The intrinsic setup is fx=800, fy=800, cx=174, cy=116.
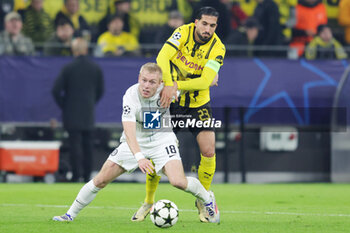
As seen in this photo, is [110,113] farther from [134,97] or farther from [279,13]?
[134,97]

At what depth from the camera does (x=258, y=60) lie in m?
15.7

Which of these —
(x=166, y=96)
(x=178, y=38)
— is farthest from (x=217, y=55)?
(x=166, y=96)

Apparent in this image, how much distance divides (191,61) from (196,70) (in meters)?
0.11

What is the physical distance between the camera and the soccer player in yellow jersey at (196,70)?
8555 mm

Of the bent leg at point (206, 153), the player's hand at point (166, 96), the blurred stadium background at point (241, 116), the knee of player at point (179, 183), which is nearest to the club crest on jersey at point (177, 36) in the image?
the player's hand at point (166, 96)

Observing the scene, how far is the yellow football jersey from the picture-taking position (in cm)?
859

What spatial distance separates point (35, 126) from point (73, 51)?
161 cm

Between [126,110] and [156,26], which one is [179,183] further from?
[156,26]

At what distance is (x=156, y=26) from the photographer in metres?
17.1

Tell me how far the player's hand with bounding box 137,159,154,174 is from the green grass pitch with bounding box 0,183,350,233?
1.88ft

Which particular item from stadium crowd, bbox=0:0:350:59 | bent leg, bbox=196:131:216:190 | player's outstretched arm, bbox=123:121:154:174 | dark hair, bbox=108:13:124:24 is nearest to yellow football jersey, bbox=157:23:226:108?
bent leg, bbox=196:131:216:190

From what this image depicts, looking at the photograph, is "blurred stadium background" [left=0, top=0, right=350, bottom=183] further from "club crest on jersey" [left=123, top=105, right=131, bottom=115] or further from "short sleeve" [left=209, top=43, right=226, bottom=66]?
"club crest on jersey" [left=123, top=105, right=131, bottom=115]

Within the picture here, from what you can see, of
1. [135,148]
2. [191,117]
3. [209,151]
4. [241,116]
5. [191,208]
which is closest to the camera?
[135,148]

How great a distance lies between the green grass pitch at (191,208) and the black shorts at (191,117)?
3.29ft
